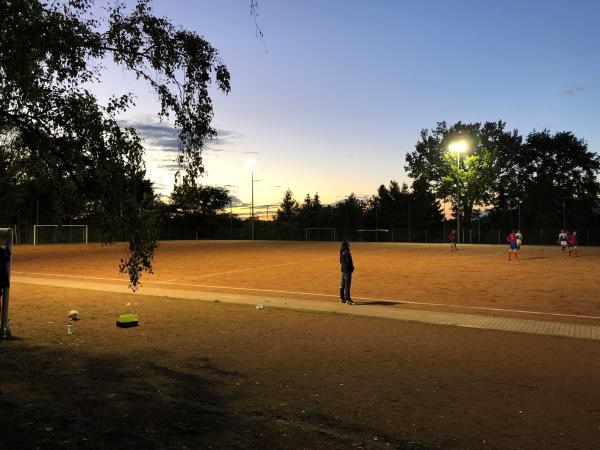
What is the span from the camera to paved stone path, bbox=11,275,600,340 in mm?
10305

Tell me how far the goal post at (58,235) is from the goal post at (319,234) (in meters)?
31.0

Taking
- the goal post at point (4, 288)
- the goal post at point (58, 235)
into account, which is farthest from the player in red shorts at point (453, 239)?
the goal post at point (58, 235)

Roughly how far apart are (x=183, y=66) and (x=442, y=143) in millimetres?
74172

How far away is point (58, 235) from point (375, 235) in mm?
41255

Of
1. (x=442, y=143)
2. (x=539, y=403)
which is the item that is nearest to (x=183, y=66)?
(x=539, y=403)

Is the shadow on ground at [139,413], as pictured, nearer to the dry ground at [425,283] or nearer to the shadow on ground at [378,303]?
the shadow on ground at [378,303]

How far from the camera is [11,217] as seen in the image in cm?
5716

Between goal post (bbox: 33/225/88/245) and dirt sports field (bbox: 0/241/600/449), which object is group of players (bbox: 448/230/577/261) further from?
goal post (bbox: 33/225/88/245)

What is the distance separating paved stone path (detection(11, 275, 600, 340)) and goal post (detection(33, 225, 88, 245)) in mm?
47191

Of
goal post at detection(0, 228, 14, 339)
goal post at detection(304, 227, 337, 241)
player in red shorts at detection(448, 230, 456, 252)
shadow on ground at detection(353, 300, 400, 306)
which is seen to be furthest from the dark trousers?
goal post at detection(304, 227, 337, 241)

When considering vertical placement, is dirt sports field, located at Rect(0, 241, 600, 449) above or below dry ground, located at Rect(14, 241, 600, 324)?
below

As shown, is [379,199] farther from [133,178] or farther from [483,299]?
[133,178]

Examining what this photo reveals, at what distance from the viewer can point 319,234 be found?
77.2m

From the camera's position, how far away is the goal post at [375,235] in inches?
2820
